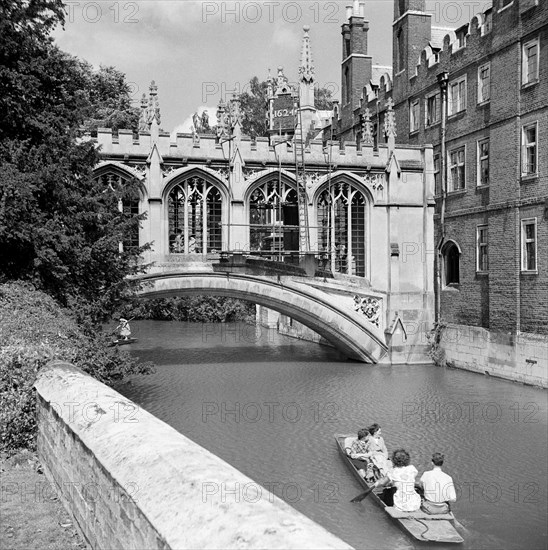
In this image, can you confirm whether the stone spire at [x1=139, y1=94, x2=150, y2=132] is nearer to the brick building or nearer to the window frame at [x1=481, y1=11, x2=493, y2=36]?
the brick building

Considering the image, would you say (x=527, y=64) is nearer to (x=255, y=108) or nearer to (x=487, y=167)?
(x=487, y=167)

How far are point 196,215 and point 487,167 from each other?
8828mm

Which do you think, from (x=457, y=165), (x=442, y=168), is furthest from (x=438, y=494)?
(x=442, y=168)

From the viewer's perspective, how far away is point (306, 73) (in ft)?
122

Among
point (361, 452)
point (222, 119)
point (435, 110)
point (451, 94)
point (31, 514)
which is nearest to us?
point (31, 514)

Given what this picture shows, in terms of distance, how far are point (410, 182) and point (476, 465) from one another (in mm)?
11736

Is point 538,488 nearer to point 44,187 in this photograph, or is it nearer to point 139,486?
point 139,486

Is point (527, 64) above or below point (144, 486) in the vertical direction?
above

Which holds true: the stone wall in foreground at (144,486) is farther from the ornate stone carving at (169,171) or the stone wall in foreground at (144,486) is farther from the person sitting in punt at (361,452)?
the ornate stone carving at (169,171)

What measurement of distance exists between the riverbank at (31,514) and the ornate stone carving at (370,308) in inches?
550

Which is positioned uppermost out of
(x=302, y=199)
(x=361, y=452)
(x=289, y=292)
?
(x=302, y=199)

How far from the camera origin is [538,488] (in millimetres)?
10023

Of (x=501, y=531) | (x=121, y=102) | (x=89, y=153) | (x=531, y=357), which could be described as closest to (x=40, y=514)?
(x=501, y=531)

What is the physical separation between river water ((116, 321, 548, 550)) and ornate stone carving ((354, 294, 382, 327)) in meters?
1.51
